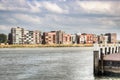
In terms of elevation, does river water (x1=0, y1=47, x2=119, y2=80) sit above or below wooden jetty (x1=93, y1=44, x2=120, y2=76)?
below

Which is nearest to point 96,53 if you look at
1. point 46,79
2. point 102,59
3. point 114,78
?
point 102,59

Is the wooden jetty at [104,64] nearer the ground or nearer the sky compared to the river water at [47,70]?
nearer the sky

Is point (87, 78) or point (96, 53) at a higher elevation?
point (96, 53)

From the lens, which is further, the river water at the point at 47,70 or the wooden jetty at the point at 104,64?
the river water at the point at 47,70

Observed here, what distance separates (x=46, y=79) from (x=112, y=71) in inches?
356

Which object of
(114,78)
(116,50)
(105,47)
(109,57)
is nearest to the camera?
(114,78)

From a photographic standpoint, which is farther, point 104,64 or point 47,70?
point 47,70

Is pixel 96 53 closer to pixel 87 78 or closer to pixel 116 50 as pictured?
pixel 87 78

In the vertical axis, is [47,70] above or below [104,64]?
below

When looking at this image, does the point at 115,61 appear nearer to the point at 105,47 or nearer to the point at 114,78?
the point at 114,78

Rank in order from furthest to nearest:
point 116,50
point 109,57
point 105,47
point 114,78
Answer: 1. point 116,50
2. point 105,47
3. point 109,57
4. point 114,78

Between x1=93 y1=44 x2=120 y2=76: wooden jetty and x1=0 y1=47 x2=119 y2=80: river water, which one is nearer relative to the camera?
x1=93 y1=44 x2=120 y2=76: wooden jetty

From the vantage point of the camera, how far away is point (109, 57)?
4944 cm

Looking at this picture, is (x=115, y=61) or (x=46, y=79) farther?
(x=46, y=79)
